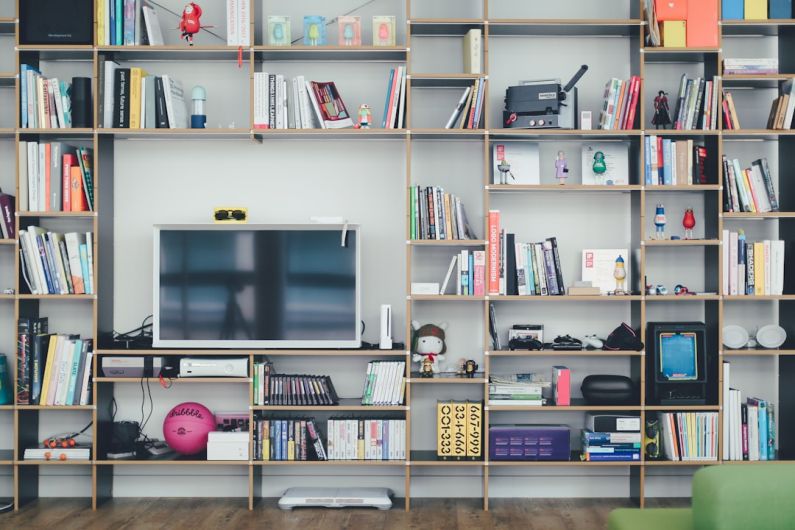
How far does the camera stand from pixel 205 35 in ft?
14.8

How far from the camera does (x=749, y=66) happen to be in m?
4.28

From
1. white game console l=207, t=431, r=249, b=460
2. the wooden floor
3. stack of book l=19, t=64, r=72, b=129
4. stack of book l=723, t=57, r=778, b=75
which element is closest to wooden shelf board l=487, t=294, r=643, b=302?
the wooden floor

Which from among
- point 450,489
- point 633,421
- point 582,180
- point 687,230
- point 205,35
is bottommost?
point 450,489

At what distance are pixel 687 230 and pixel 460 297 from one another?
129 cm

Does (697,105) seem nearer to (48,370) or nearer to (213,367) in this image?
(213,367)

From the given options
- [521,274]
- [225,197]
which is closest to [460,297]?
[521,274]

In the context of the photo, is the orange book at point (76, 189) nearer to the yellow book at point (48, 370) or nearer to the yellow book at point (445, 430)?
the yellow book at point (48, 370)

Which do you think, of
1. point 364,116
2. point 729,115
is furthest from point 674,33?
point 364,116

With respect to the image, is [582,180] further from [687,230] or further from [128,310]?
[128,310]

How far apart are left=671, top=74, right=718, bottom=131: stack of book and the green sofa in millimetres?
2439

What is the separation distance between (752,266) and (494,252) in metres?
1.35

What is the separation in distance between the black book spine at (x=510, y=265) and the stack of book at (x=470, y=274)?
0.14 metres

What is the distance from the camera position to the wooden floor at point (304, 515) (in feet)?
13.0

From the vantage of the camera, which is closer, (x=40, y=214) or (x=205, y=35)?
(x=40, y=214)
